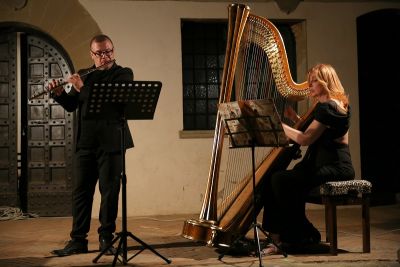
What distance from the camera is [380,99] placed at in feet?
30.1

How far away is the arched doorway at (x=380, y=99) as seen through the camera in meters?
9.12

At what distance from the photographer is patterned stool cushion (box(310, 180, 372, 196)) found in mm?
4785

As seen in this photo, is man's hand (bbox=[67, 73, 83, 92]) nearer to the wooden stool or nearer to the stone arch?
the wooden stool

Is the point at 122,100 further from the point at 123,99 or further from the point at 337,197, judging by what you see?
the point at 337,197

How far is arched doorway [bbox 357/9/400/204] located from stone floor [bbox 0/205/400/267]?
1.24m

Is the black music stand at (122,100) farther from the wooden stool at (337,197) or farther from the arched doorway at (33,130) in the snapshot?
the arched doorway at (33,130)

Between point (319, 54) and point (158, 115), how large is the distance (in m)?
2.61

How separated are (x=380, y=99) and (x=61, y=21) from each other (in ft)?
16.7

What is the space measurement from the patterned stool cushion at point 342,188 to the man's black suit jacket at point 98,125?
1.71m

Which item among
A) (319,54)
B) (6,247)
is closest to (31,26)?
(6,247)

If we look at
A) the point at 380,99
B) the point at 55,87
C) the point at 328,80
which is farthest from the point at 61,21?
the point at 380,99

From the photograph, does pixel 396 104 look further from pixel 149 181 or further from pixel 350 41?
pixel 149 181

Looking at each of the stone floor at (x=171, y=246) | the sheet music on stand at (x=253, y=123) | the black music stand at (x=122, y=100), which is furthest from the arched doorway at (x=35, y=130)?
the sheet music on stand at (x=253, y=123)

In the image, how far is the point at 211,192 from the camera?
4.77m
